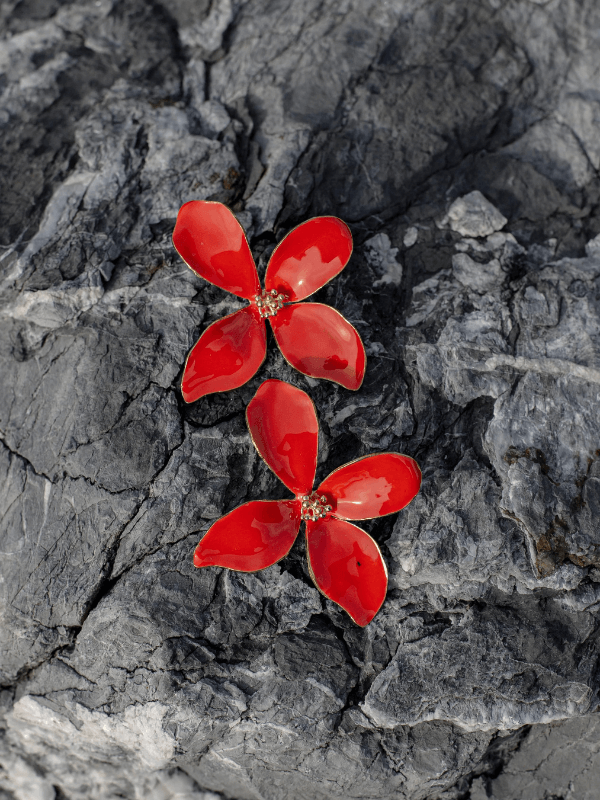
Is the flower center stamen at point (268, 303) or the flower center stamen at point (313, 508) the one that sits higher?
the flower center stamen at point (268, 303)

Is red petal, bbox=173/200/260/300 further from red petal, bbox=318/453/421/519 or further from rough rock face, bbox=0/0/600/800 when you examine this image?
red petal, bbox=318/453/421/519

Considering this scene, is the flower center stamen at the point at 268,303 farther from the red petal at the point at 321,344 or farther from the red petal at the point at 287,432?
the red petal at the point at 287,432

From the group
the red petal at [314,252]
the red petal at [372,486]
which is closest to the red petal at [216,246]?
the red petal at [314,252]

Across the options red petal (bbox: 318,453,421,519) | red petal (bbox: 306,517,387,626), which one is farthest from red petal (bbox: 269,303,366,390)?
red petal (bbox: 306,517,387,626)

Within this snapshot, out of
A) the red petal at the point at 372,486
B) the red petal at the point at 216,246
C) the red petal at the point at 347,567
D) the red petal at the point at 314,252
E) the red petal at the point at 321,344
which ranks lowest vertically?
the red petal at the point at 347,567

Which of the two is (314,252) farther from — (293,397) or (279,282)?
(293,397)

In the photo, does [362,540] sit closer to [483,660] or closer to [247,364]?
[483,660]

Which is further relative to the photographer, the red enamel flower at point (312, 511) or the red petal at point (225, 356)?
the red petal at point (225, 356)
